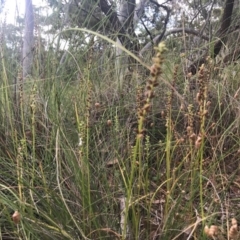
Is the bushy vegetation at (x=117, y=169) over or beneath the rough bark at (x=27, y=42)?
beneath

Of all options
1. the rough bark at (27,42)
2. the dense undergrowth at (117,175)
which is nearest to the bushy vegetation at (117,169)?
the dense undergrowth at (117,175)

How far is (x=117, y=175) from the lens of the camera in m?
1.20

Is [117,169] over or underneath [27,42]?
underneath

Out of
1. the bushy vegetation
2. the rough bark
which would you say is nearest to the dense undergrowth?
the bushy vegetation

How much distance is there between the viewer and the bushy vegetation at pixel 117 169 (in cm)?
97

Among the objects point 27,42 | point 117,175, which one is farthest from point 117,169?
point 27,42

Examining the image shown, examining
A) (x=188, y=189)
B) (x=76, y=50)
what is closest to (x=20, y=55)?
(x=76, y=50)

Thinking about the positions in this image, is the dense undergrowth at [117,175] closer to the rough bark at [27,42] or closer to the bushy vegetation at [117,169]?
the bushy vegetation at [117,169]

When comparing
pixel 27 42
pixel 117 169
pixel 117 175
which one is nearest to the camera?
pixel 117 175

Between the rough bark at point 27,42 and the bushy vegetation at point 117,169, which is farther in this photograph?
the rough bark at point 27,42

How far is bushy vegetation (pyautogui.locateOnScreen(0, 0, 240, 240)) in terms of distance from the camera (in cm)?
97

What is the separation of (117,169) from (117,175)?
166 millimetres

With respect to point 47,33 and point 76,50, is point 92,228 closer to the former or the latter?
point 76,50

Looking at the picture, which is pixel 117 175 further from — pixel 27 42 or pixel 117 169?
pixel 27 42
